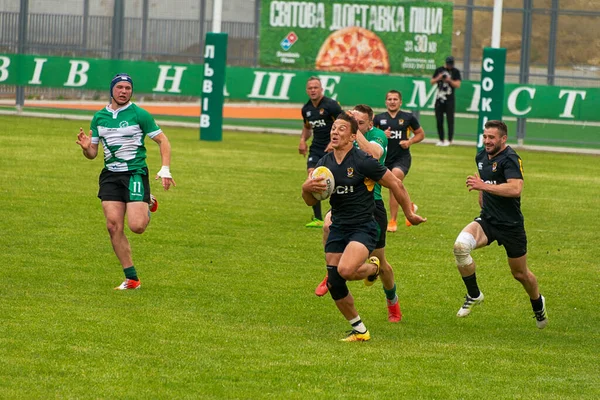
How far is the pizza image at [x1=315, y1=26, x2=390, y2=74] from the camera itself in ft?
106

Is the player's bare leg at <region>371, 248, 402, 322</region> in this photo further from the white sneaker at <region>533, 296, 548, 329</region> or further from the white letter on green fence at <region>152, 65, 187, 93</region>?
the white letter on green fence at <region>152, 65, 187, 93</region>

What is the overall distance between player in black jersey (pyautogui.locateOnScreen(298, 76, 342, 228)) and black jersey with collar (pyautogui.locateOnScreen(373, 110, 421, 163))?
26.7 inches

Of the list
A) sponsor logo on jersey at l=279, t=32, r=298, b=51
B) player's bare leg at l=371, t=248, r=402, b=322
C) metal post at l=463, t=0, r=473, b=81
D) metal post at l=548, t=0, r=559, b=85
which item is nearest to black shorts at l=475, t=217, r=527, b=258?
player's bare leg at l=371, t=248, r=402, b=322

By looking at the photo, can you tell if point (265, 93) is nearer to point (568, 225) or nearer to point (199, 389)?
point (568, 225)

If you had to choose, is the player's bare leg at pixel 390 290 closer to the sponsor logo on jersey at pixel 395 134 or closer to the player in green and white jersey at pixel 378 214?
the player in green and white jersey at pixel 378 214

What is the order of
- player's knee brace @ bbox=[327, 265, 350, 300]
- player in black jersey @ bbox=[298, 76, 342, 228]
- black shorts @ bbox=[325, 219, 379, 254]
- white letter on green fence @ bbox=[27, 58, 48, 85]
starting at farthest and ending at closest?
white letter on green fence @ bbox=[27, 58, 48, 85], player in black jersey @ bbox=[298, 76, 342, 228], black shorts @ bbox=[325, 219, 379, 254], player's knee brace @ bbox=[327, 265, 350, 300]

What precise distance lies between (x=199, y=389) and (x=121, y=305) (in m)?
2.92

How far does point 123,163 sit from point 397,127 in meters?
6.04

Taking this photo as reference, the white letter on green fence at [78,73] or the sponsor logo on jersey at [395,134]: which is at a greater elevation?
the white letter on green fence at [78,73]

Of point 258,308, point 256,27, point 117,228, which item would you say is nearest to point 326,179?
point 258,308

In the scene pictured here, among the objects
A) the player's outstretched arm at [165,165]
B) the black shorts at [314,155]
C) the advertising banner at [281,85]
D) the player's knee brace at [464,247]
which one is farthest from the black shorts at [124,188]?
the advertising banner at [281,85]

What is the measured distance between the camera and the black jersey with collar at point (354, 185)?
9477 millimetres

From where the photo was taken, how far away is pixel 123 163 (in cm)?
1143

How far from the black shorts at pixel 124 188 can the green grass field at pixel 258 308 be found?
3.01 feet
